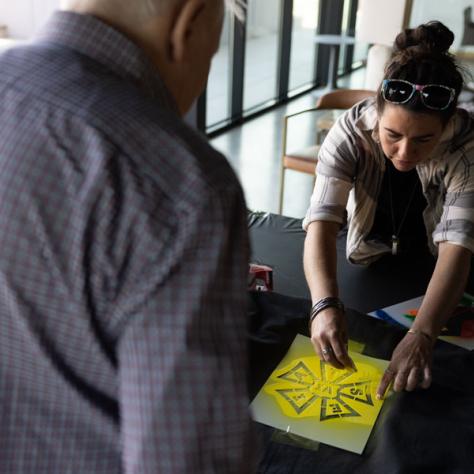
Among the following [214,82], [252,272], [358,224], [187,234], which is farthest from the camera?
[214,82]

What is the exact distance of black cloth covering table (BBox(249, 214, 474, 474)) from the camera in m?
0.99

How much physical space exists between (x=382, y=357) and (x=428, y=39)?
751 mm

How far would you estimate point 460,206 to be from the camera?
4.86 feet

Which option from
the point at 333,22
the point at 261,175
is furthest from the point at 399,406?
the point at 333,22

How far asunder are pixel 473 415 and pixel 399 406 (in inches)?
4.8

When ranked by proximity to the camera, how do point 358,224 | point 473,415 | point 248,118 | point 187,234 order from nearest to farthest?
1. point 187,234
2. point 473,415
3. point 358,224
4. point 248,118

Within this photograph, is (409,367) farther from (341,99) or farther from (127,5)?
(341,99)

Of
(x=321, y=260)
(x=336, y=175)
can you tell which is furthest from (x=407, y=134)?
(x=321, y=260)

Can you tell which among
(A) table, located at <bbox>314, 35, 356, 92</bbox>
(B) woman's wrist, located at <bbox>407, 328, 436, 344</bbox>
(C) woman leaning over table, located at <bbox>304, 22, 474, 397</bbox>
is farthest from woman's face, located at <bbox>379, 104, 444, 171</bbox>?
(A) table, located at <bbox>314, 35, 356, 92</bbox>

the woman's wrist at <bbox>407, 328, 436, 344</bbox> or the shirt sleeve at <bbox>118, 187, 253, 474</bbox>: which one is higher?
the shirt sleeve at <bbox>118, 187, 253, 474</bbox>

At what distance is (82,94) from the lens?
20.9 inches

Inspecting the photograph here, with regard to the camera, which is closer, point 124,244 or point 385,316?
point 124,244

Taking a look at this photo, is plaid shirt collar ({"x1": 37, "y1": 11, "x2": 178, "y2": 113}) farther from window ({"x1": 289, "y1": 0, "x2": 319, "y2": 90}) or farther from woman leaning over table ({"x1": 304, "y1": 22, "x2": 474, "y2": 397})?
window ({"x1": 289, "y1": 0, "x2": 319, "y2": 90})

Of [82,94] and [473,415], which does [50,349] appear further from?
[473,415]
